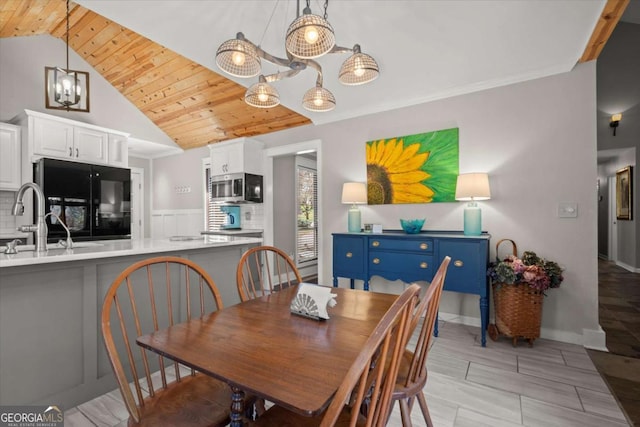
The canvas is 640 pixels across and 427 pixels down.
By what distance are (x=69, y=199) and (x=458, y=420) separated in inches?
184

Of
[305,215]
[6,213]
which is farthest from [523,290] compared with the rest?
[6,213]

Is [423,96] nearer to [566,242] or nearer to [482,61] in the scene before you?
[482,61]

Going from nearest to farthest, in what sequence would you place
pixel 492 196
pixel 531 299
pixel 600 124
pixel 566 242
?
pixel 531 299
pixel 566 242
pixel 492 196
pixel 600 124

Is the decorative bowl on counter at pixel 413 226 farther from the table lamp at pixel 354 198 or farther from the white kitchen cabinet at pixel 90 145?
the white kitchen cabinet at pixel 90 145

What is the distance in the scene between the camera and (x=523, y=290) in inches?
98.3

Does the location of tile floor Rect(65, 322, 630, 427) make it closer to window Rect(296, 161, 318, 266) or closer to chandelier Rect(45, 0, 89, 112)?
chandelier Rect(45, 0, 89, 112)

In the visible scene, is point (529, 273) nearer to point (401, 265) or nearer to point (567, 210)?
point (567, 210)

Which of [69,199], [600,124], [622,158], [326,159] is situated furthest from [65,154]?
[622,158]

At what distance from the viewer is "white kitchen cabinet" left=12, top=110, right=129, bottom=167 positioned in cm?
362

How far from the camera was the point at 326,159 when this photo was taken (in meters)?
4.05

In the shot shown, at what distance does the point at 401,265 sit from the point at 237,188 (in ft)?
8.67

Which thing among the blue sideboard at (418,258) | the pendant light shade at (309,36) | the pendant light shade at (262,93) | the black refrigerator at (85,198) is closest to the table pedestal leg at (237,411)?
the pendant light shade at (309,36)

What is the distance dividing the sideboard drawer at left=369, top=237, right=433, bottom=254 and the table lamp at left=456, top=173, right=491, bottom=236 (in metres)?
0.40

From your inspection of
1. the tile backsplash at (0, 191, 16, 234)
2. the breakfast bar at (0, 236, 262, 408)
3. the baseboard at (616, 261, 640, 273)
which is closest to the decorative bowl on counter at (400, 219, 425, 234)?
the breakfast bar at (0, 236, 262, 408)
